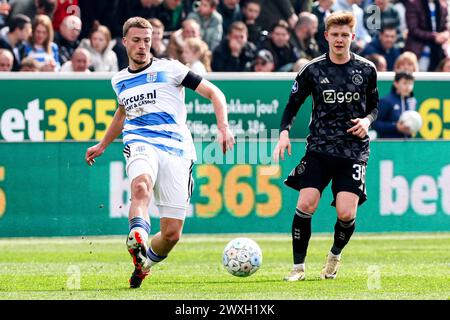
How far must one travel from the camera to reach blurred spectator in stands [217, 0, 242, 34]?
22625mm

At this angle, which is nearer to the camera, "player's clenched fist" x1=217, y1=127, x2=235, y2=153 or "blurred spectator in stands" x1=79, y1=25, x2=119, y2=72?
"player's clenched fist" x1=217, y1=127, x2=235, y2=153

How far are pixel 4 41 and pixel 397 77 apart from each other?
6238mm

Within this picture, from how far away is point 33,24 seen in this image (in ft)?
68.8

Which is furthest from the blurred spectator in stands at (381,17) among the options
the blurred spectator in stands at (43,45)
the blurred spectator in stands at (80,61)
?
the blurred spectator in stands at (43,45)

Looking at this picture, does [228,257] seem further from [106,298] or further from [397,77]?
[397,77]

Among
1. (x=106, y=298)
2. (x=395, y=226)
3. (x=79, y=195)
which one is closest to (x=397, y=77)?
(x=395, y=226)

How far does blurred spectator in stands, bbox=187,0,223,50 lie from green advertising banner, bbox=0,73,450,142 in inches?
95.8

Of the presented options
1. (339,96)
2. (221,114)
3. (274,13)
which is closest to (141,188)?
(221,114)

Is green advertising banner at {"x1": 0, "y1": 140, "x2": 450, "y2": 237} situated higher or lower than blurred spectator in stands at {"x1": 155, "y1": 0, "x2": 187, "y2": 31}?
lower

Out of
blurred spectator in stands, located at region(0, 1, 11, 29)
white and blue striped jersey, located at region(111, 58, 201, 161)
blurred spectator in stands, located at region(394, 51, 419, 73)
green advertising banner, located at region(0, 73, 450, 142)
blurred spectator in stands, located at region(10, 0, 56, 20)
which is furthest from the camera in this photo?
blurred spectator in stands, located at region(10, 0, 56, 20)

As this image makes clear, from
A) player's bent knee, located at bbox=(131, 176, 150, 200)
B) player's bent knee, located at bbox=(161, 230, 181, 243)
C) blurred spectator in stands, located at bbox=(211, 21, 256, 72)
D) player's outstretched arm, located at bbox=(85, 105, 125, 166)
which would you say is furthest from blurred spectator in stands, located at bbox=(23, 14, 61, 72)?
player's bent knee, located at bbox=(131, 176, 150, 200)

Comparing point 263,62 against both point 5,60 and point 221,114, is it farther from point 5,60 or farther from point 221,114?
point 221,114

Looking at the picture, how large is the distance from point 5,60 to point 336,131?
8.94m

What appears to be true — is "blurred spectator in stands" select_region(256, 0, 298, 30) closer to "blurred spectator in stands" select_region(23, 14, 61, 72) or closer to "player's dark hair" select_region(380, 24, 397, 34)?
"player's dark hair" select_region(380, 24, 397, 34)
